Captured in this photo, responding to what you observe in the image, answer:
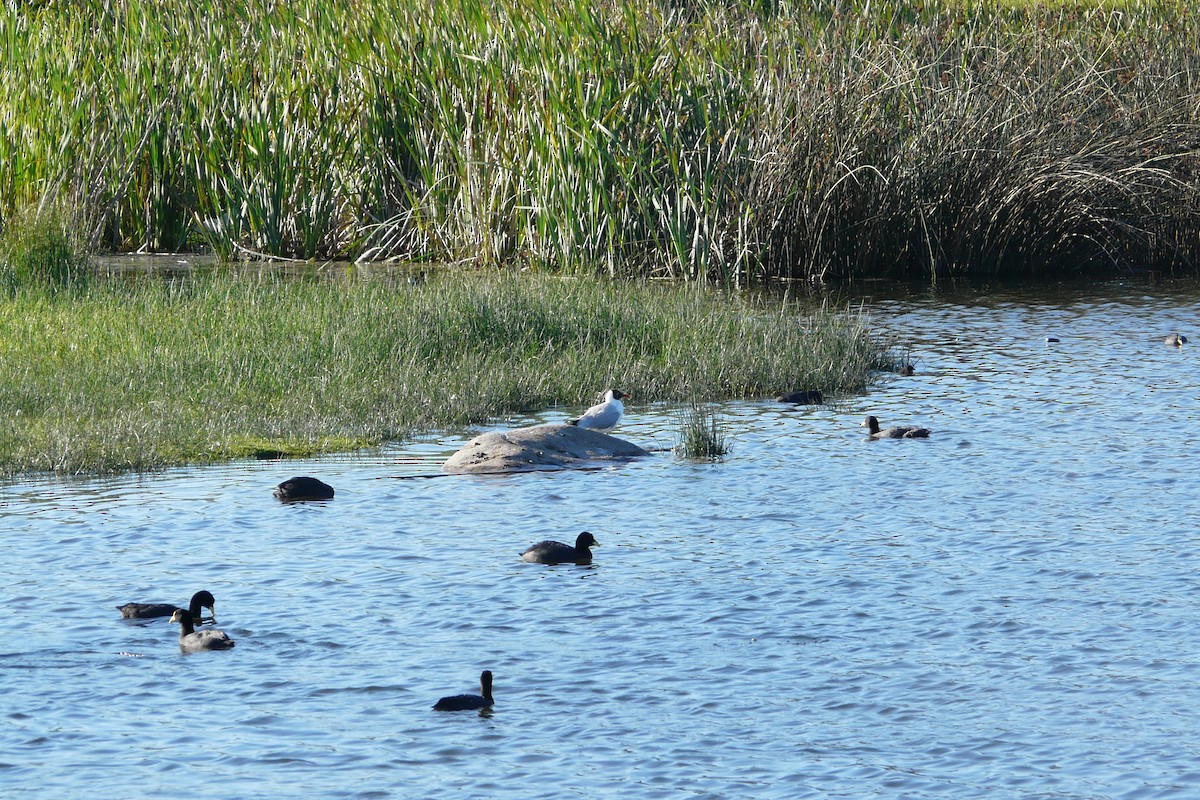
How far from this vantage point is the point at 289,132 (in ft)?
67.7

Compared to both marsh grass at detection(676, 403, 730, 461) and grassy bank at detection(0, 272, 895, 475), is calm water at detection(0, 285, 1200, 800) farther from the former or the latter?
grassy bank at detection(0, 272, 895, 475)

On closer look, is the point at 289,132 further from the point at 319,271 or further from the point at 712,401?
the point at 712,401

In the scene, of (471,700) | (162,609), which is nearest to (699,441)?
(162,609)

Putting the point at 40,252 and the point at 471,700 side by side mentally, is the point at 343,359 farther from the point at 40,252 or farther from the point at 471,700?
the point at 471,700

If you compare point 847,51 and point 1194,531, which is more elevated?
point 847,51

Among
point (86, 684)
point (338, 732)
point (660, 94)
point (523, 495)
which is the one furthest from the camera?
point (660, 94)

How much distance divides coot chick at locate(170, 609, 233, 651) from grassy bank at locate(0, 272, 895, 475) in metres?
3.65

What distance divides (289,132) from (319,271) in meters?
1.81

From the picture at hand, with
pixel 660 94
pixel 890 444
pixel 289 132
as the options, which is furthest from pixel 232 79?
pixel 890 444

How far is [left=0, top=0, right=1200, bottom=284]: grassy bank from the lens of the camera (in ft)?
61.4

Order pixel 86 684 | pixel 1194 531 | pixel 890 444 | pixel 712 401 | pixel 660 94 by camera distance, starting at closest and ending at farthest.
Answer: pixel 86 684 → pixel 1194 531 → pixel 890 444 → pixel 712 401 → pixel 660 94

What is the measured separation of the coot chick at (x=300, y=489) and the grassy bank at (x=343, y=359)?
4.33 ft

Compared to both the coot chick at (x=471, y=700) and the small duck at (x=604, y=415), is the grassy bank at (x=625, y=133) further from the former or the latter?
the coot chick at (x=471, y=700)

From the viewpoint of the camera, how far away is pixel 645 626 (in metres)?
7.94
